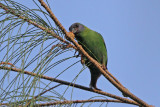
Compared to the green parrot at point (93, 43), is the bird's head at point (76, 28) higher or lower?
higher

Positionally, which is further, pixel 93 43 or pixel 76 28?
pixel 76 28

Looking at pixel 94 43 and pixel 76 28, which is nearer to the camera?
pixel 94 43

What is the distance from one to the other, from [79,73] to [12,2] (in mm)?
598

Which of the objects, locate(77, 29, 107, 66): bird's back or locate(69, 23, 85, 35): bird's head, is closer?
locate(77, 29, 107, 66): bird's back

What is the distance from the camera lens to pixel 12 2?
1508mm

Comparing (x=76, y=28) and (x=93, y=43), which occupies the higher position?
(x=76, y=28)

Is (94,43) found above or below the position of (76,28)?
below

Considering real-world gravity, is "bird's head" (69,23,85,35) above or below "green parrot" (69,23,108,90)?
above

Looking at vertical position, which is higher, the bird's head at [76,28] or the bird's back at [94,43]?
the bird's head at [76,28]

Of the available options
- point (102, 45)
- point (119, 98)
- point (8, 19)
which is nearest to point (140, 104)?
point (119, 98)

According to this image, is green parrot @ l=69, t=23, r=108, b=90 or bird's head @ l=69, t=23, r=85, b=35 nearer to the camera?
green parrot @ l=69, t=23, r=108, b=90

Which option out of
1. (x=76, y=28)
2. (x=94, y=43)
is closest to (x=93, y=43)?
(x=94, y=43)

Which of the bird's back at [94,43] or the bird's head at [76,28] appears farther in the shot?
the bird's head at [76,28]

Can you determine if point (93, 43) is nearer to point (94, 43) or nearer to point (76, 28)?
point (94, 43)
